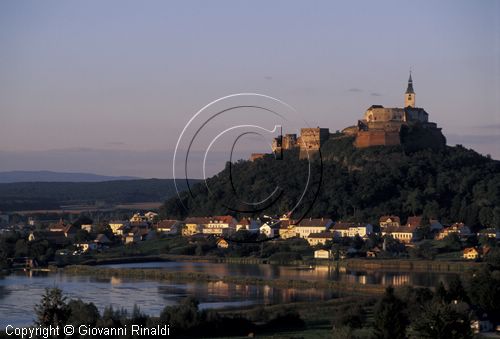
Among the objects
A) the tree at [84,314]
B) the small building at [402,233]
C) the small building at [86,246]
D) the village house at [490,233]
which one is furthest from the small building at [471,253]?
the tree at [84,314]

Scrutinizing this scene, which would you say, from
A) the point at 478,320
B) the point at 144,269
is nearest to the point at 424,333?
the point at 478,320

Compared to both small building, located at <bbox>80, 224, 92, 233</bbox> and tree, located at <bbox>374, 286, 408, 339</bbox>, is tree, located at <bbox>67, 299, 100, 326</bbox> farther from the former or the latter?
small building, located at <bbox>80, 224, 92, 233</bbox>

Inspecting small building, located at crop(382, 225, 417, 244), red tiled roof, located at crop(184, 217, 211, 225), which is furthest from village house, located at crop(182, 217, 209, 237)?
small building, located at crop(382, 225, 417, 244)

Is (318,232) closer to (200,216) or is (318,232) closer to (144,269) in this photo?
(200,216)

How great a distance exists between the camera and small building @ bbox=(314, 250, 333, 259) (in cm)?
4275

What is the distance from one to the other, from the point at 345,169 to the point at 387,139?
2.64 m

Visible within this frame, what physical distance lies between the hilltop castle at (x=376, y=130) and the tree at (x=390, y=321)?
3599 centimetres

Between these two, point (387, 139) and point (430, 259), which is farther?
point (387, 139)

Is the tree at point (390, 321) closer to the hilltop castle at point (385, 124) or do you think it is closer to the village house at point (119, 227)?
the village house at point (119, 227)

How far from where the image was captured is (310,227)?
49.0 metres

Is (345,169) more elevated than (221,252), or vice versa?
(345,169)

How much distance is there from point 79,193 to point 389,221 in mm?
67158

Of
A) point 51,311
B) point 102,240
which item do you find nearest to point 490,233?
point 102,240

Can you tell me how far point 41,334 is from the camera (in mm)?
13367
